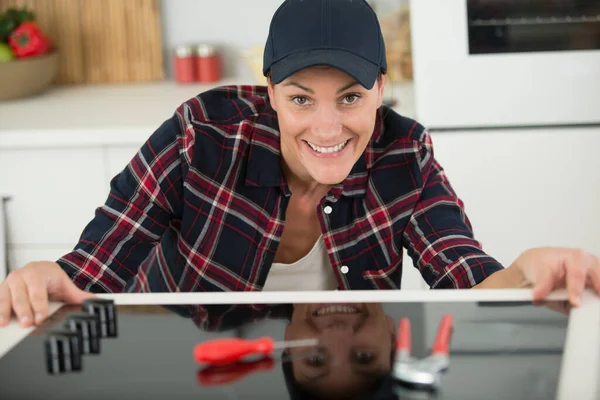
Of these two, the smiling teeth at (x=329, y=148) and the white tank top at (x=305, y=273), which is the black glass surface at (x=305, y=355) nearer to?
the smiling teeth at (x=329, y=148)

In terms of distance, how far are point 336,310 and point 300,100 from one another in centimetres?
48

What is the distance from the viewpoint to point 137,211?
1714 millimetres

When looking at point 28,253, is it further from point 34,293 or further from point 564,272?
point 564,272

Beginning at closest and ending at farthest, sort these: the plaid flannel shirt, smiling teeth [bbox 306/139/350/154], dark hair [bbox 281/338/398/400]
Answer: dark hair [bbox 281/338/398/400] < smiling teeth [bbox 306/139/350/154] < the plaid flannel shirt

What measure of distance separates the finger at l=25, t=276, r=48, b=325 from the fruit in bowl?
1.65 meters

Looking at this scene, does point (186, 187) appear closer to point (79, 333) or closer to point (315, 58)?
point (315, 58)

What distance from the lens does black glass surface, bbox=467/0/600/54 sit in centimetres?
240

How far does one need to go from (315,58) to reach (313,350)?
56cm

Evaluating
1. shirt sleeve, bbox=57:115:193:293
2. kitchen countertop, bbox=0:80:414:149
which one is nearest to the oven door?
kitchen countertop, bbox=0:80:414:149

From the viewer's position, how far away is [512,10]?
242 centimetres

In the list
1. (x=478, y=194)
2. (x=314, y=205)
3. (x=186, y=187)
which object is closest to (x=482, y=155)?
Answer: (x=478, y=194)

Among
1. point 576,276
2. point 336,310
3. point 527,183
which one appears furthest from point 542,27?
point 336,310

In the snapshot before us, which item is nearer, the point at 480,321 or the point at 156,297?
the point at 480,321

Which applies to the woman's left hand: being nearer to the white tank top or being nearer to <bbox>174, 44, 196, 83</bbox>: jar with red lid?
the white tank top
